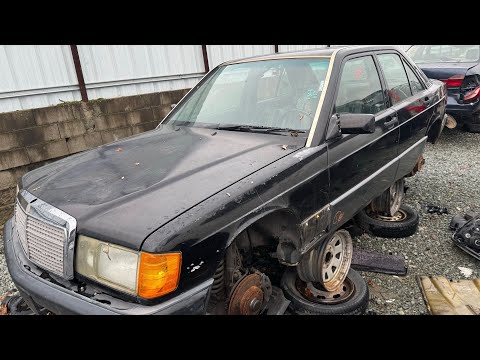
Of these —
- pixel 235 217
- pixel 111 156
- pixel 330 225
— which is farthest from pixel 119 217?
pixel 330 225

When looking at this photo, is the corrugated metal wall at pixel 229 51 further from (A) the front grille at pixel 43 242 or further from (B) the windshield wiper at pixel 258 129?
(A) the front grille at pixel 43 242

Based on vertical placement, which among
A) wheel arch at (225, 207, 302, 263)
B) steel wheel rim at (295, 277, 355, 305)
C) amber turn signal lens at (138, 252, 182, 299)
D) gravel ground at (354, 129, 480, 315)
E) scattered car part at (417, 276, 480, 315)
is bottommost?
gravel ground at (354, 129, 480, 315)

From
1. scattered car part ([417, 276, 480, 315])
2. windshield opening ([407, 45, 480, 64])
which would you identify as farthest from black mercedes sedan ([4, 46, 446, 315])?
windshield opening ([407, 45, 480, 64])

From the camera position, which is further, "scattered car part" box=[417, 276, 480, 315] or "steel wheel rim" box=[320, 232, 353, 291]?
"steel wheel rim" box=[320, 232, 353, 291]

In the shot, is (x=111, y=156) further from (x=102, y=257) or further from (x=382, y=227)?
(x=382, y=227)

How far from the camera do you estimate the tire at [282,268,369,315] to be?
247 centimetres

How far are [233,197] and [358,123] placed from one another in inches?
42.6

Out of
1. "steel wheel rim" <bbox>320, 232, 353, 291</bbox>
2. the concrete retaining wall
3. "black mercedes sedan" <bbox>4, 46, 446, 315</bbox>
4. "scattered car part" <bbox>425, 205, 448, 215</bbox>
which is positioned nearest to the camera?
"black mercedes sedan" <bbox>4, 46, 446, 315</bbox>

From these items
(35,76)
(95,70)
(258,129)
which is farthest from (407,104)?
(35,76)

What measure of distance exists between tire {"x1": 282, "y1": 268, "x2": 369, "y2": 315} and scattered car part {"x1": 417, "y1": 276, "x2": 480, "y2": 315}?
1.72ft

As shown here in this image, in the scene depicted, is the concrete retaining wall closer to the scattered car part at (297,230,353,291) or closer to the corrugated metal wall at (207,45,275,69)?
the corrugated metal wall at (207,45,275,69)

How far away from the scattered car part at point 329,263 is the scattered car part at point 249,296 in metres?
0.44

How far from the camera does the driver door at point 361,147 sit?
8.38 feet

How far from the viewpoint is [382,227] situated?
3.64 metres
